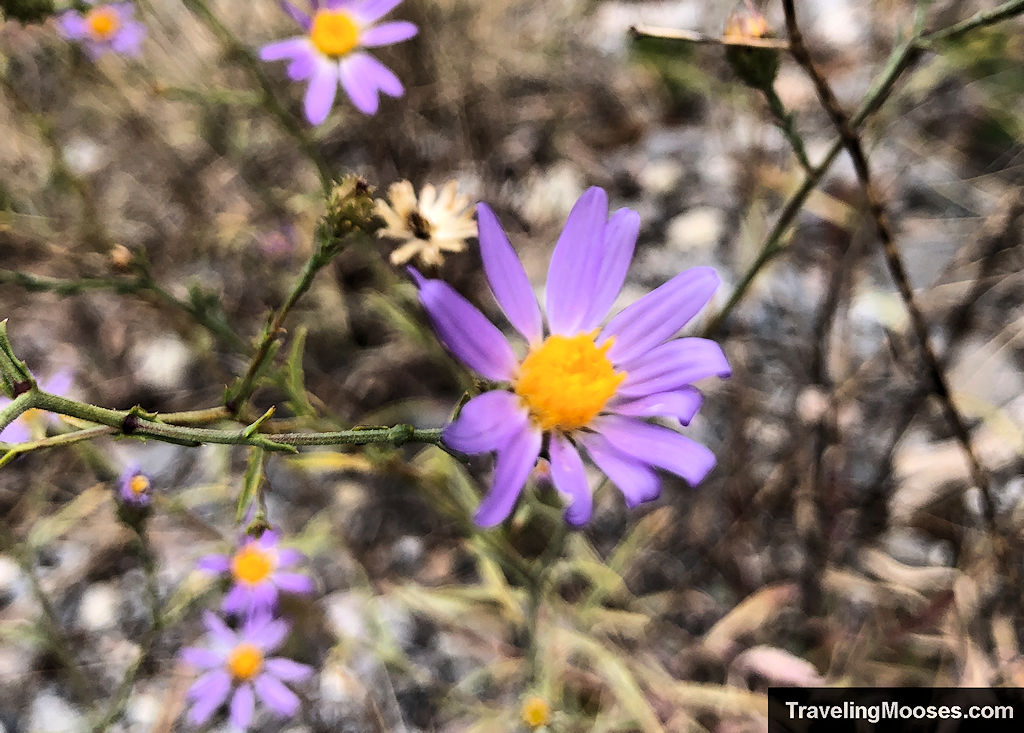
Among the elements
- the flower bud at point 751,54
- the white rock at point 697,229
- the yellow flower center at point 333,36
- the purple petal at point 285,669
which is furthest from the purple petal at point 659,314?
the white rock at point 697,229

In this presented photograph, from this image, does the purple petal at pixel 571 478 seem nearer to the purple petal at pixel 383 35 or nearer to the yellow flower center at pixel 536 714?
the yellow flower center at pixel 536 714

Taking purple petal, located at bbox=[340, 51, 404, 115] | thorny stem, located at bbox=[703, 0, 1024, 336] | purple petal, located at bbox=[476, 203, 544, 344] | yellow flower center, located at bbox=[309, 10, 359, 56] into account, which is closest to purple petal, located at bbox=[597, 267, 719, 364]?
purple petal, located at bbox=[476, 203, 544, 344]

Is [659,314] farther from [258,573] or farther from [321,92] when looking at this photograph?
[258,573]

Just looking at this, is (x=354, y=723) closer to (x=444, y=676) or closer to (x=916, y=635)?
(x=444, y=676)

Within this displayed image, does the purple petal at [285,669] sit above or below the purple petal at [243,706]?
above

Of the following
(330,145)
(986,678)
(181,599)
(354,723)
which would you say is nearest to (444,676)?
(354,723)

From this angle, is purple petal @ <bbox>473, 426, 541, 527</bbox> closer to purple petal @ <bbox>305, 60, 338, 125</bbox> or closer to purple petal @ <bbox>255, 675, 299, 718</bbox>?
purple petal @ <bbox>305, 60, 338, 125</bbox>
